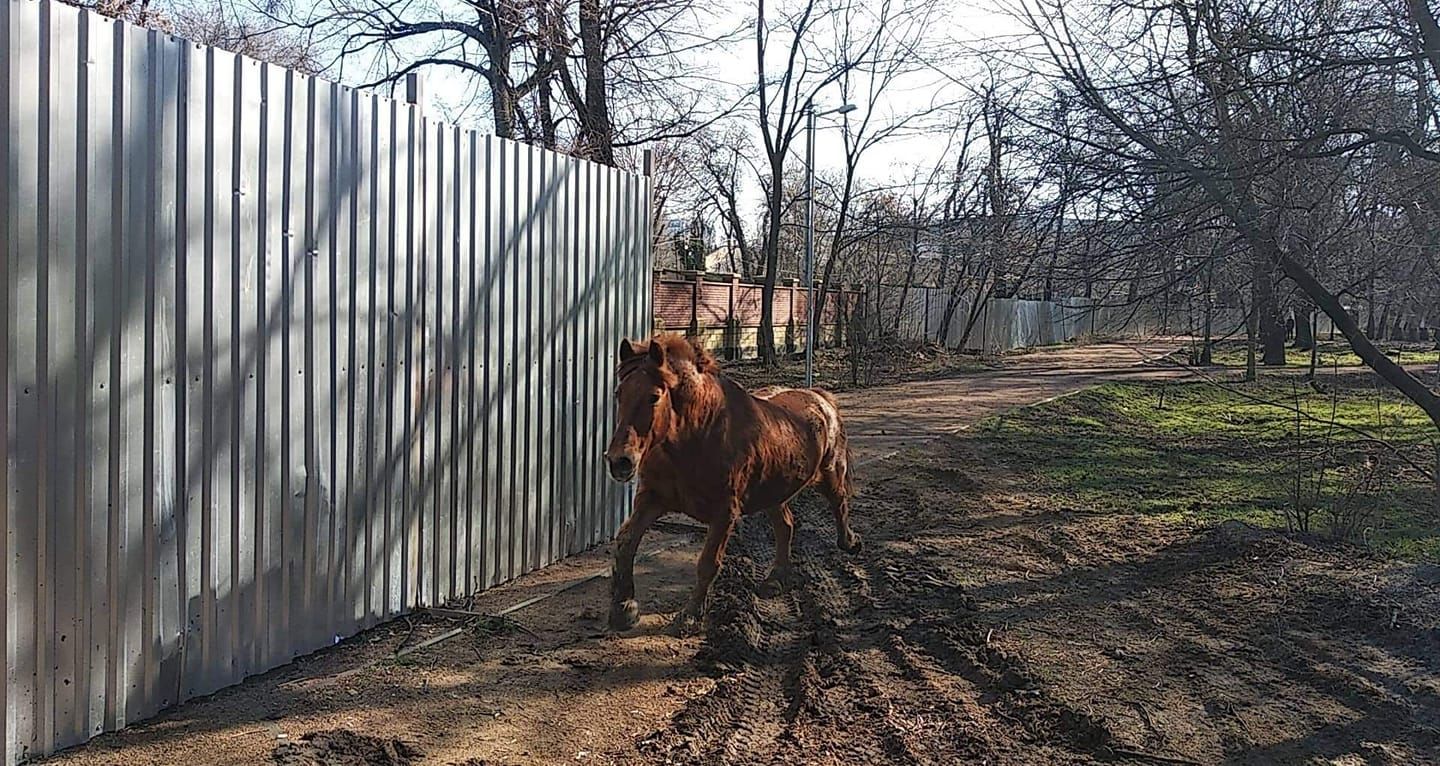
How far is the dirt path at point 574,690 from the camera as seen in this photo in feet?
13.1

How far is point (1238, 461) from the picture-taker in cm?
1227

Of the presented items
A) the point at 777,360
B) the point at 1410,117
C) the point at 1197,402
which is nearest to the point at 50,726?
the point at 1410,117

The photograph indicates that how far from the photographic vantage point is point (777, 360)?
2642 centimetres

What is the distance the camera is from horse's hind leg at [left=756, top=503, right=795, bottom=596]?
6422 millimetres

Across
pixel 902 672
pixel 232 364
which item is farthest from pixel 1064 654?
pixel 232 364

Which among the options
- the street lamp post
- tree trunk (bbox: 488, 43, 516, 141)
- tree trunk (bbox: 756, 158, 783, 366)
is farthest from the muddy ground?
tree trunk (bbox: 756, 158, 783, 366)

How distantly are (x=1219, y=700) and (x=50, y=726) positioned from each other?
462 cm

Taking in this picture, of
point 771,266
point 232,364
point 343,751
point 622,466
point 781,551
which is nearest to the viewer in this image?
point 343,751

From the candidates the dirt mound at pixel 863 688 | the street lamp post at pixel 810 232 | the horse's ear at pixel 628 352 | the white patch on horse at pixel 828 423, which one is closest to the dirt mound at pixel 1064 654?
the dirt mound at pixel 863 688

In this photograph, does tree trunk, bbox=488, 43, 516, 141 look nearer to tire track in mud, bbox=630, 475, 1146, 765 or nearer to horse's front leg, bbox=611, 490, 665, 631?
tire track in mud, bbox=630, 475, 1146, 765

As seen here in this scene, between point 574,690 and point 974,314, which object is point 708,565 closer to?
point 574,690

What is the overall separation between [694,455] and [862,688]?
1.46 metres

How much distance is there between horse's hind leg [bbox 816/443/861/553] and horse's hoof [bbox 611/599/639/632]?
83.9 inches

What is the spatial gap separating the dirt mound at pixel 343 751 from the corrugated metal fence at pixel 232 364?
646 millimetres
